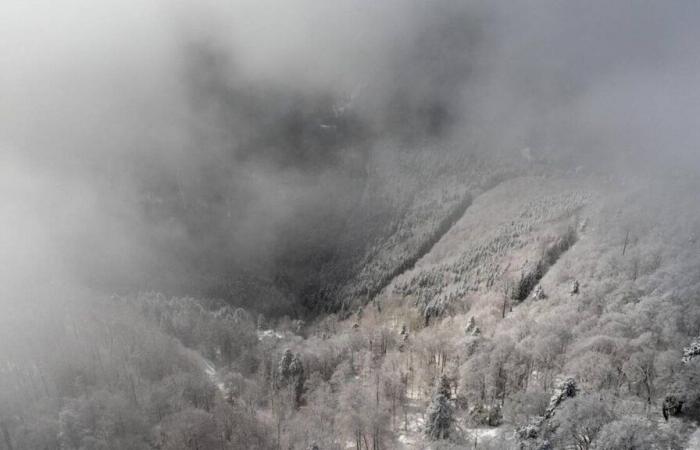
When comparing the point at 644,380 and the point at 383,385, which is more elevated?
the point at 383,385

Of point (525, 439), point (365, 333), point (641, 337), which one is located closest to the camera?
point (525, 439)

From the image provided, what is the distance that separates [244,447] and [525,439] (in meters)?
61.4

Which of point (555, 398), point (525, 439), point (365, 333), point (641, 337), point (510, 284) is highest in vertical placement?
point (510, 284)

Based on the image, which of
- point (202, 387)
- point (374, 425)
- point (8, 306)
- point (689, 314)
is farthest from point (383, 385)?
point (8, 306)

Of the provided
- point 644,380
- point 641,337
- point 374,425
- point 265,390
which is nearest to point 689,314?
point 641,337

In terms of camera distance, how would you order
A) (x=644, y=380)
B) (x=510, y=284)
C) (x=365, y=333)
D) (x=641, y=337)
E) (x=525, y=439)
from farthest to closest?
(x=510, y=284), (x=365, y=333), (x=641, y=337), (x=644, y=380), (x=525, y=439)

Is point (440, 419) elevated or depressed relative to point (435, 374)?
depressed

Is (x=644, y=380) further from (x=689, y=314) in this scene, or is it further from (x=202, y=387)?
(x=202, y=387)

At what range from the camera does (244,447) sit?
110438 millimetres

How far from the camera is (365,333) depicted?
180 m

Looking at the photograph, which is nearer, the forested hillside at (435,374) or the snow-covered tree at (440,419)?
the forested hillside at (435,374)

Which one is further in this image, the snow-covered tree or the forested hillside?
the snow-covered tree

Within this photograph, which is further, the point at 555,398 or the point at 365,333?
the point at 365,333

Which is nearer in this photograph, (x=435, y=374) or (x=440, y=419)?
(x=440, y=419)
